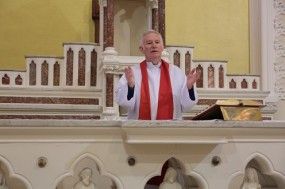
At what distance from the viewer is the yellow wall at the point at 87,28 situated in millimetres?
7270

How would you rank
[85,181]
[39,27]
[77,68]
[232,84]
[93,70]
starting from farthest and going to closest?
[39,27] → [232,84] → [93,70] → [77,68] → [85,181]

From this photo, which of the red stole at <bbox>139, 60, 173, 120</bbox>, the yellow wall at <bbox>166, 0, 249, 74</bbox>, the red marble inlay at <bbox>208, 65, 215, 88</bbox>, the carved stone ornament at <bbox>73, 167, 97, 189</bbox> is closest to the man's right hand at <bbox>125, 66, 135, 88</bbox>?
the red stole at <bbox>139, 60, 173, 120</bbox>

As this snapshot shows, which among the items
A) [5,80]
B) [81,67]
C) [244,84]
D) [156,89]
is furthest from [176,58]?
[156,89]

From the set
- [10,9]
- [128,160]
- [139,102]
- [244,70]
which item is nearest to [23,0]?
[10,9]

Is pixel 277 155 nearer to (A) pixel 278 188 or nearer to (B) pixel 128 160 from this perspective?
(A) pixel 278 188

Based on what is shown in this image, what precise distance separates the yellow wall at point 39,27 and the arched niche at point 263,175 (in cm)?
479

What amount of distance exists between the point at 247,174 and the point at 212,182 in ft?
0.69

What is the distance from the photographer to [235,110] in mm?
2750

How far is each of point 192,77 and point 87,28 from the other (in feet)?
15.7

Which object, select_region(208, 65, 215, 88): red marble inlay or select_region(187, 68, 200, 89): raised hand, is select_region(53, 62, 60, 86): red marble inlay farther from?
select_region(187, 68, 200, 89): raised hand

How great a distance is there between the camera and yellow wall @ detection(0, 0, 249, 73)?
727 centimetres

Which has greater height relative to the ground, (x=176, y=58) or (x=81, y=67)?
(x=176, y=58)

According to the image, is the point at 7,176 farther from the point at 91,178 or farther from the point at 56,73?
the point at 56,73

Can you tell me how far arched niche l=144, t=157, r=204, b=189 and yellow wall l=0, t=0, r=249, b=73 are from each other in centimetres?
470
